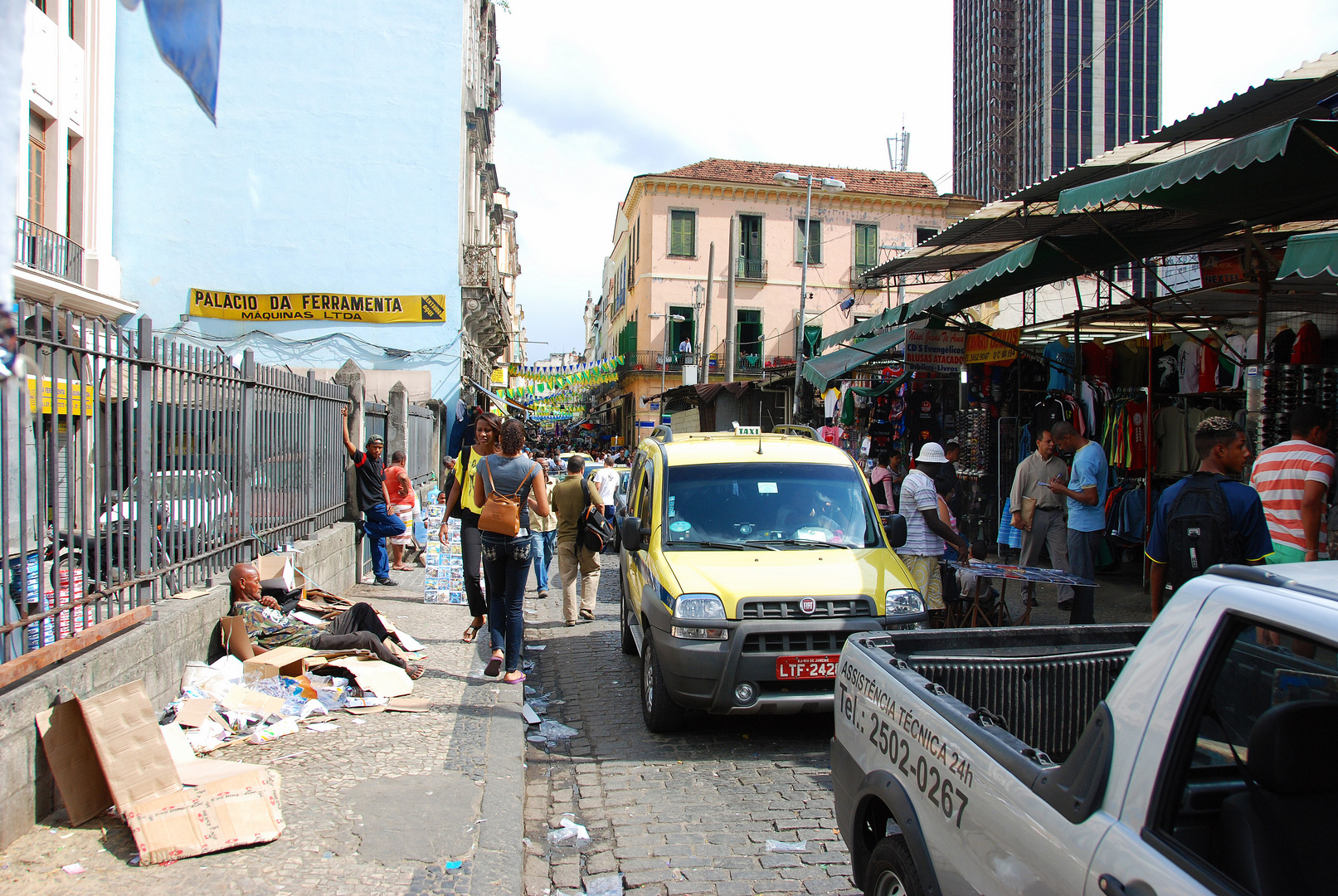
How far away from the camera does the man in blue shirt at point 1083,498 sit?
27.6 feet

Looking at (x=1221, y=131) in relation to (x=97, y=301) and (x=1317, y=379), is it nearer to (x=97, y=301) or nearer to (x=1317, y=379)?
(x=1317, y=379)

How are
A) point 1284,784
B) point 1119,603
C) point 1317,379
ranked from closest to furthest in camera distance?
point 1284,784 → point 1317,379 → point 1119,603

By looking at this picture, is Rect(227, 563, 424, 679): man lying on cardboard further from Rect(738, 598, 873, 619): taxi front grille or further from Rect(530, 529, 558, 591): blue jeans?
Rect(530, 529, 558, 591): blue jeans

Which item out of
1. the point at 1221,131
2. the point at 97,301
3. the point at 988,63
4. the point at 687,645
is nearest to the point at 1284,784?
the point at 687,645

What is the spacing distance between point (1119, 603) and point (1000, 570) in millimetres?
3809

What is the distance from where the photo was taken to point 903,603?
5.80 meters

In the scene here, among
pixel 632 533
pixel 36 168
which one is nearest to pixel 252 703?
pixel 632 533

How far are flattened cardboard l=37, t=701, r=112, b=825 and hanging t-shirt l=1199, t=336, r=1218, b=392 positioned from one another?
1010 centimetres

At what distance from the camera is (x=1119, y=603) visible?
32.6 ft

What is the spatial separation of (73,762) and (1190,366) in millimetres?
10394

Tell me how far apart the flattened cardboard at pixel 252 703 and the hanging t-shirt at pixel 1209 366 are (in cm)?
929

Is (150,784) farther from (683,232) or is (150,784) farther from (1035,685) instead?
(683,232)

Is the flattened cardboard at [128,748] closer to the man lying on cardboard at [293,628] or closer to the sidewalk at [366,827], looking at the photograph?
the sidewalk at [366,827]

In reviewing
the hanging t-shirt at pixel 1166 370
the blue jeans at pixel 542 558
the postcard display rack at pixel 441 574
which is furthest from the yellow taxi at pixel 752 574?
the hanging t-shirt at pixel 1166 370
